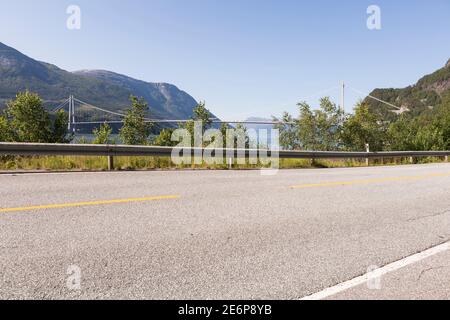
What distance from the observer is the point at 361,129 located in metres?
39.7

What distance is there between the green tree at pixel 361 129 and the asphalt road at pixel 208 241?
111ft

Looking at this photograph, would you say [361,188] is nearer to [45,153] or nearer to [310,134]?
[45,153]

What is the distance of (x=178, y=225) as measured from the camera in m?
4.54

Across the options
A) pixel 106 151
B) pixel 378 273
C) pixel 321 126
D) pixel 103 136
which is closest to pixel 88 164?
pixel 106 151

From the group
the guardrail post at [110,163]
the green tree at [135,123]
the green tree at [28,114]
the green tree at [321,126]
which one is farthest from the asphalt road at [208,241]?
the green tree at [135,123]

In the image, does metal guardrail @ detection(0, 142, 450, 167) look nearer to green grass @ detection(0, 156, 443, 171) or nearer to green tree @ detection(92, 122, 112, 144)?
green grass @ detection(0, 156, 443, 171)

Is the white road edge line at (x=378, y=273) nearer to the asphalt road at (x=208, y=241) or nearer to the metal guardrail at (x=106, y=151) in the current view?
the asphalt road at (x=208, y=241)

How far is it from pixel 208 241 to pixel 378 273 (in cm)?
182

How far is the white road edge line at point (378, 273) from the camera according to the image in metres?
2.84

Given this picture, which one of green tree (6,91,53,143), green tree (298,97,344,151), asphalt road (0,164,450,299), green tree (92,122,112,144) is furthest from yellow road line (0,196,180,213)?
green tree (6,91,53,143)

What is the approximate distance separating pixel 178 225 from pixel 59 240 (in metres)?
1.44

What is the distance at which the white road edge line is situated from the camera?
284 cm

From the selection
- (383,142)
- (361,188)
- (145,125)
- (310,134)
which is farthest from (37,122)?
(361,188)
